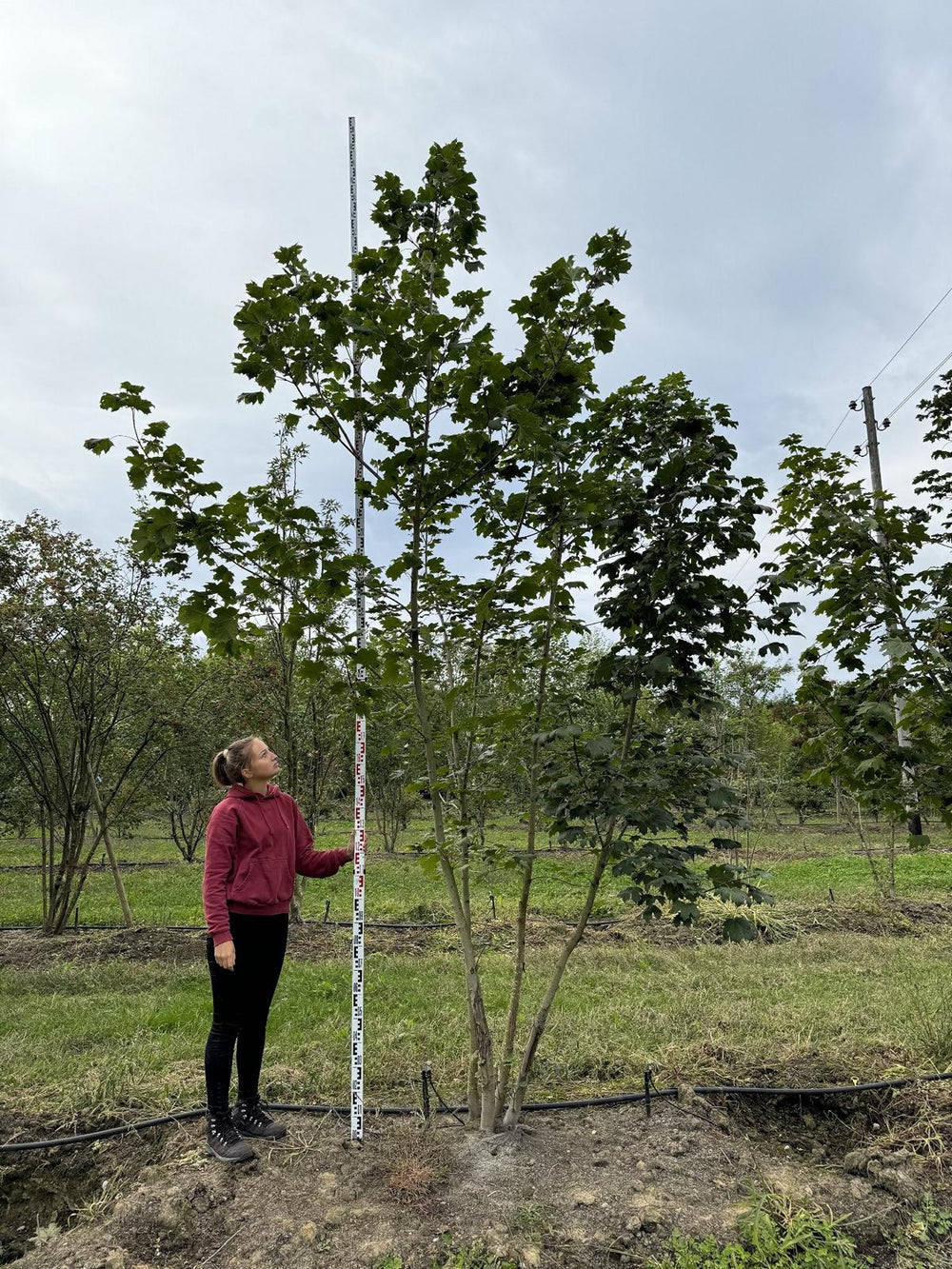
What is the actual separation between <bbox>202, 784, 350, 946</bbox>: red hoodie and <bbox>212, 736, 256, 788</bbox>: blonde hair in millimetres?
47

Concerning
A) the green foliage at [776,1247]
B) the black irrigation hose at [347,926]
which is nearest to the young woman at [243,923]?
the green foliage at [776,1247]

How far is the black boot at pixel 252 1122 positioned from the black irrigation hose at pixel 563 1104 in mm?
158

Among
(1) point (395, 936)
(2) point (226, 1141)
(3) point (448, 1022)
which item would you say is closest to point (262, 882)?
(2) point (226, 1141)

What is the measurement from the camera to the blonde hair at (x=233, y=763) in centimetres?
357

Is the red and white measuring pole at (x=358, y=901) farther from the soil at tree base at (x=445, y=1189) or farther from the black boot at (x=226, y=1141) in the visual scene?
the black boot at (x=226, y=1141)

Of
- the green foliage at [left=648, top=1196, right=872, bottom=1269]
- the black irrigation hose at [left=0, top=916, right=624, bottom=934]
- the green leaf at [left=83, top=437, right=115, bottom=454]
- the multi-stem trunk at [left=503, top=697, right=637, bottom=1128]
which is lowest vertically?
the black irrigation hose at [left=0, top=916, right=624, bottom=934]

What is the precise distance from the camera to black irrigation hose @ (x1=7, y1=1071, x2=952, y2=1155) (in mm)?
3529

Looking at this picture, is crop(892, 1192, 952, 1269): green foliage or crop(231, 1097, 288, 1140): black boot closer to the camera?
crop(892, 1192, 952, 1269): green foliage

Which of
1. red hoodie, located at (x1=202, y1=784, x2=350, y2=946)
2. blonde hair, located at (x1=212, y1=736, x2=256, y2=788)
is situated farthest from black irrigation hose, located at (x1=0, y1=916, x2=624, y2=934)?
blonde hair, located at (x1=212, y1=736, x2=256, y2=788)

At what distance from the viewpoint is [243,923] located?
3439 mm

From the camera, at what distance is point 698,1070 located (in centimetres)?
425

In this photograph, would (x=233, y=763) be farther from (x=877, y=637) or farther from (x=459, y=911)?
(x=877, y=637)

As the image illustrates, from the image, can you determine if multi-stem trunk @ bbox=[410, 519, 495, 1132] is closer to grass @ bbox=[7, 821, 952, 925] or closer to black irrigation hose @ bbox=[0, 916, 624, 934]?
grass @ bbox=[7, 821, 952, 925]

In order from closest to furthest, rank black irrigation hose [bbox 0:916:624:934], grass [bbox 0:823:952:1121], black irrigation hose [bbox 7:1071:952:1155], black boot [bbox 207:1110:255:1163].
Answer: black boot [bbox 207:1110:255:1163] → black irrigation hose [bbox 7:1071:952:1155] → grass [bbox 0:823:952:1121] → black irrigation hose [bbox 0:916:624:934]
